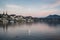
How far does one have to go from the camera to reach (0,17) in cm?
5259

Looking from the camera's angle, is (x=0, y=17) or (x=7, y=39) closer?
(x=7, y=39)

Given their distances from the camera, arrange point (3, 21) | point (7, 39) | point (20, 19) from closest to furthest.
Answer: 1. point (7, 39)
2. point (3, 21)
3. point (20, 19)

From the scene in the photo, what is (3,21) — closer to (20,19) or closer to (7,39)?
(20,19)

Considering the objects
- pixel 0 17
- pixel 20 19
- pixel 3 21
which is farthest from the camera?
pixel 20 19

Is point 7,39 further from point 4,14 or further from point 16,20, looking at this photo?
point 16,20

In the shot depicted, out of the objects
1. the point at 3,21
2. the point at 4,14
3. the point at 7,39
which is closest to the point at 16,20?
the point at 4,14

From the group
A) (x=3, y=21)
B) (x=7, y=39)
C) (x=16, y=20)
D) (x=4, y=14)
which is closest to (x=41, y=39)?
(x=7, y=39)

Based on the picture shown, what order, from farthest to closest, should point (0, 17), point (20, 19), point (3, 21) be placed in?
point (20, 19), point (0, 17), point (3, 21)

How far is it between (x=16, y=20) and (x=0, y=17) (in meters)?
9.21

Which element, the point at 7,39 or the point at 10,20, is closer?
the point at 7,39

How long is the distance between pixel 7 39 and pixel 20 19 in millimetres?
46253

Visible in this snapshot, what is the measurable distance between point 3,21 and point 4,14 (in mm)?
6573

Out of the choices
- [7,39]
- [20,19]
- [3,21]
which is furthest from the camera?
[20,19]

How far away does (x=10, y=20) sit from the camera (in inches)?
2154
